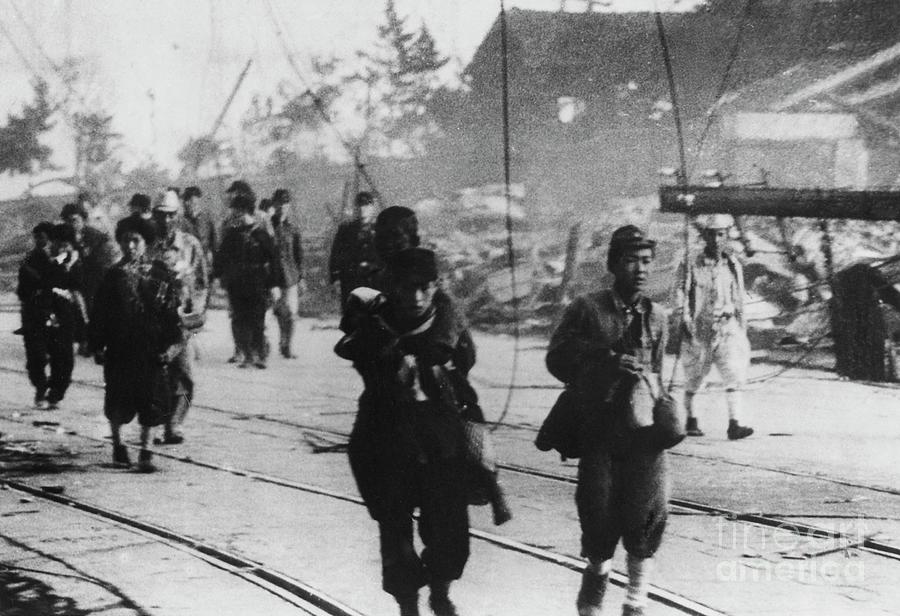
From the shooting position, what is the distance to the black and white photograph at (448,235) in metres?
4.97

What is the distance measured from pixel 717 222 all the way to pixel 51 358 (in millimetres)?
3156

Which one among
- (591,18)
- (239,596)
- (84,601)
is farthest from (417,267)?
(591,18)

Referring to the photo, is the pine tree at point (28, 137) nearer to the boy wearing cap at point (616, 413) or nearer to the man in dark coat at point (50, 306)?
the man in dark coat at point (50, 306)

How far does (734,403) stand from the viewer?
5.36m

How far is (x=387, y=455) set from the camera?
12.9 ft

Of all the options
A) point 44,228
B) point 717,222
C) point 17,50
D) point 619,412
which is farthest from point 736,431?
point 17,50

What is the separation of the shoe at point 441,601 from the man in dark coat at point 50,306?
2274 millimetres

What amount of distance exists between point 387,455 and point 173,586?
102 cm

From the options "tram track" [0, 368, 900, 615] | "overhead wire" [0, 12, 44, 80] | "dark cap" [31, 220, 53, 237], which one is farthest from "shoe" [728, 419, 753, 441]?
"overhead wire" [0, 12, 44, 80]

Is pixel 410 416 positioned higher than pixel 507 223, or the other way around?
pixel 507 223

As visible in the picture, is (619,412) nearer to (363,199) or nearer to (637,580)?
(637,580)

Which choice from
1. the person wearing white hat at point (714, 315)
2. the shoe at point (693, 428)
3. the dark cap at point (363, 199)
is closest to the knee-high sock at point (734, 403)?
the person wearing white hat at point (714, 315)

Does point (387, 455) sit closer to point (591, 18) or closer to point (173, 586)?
point (173, 586)

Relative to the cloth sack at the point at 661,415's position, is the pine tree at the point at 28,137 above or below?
above
